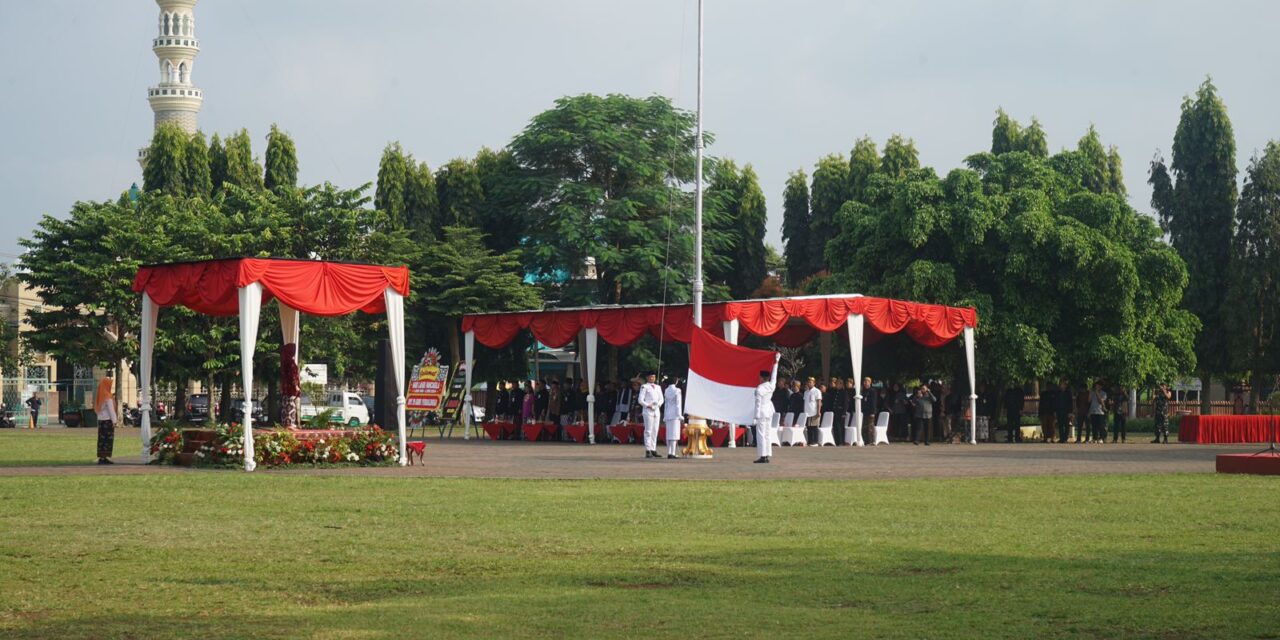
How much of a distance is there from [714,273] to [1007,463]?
1449 inches

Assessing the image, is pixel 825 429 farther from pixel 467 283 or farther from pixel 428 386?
pixel 467 283

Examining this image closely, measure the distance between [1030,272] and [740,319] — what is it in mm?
11224

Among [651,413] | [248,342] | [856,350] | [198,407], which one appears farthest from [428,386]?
[198,407]

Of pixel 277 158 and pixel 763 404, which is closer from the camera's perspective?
pixel 763 404

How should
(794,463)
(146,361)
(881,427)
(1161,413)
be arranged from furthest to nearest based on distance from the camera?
(1161,413) < (881,427) < (794,463) < (146,361)

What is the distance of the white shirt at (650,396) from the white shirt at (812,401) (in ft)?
26.0

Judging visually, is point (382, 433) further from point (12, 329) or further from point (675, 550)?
point (12, 329)

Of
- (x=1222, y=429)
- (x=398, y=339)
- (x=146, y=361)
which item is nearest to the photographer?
(x=398, y=339)

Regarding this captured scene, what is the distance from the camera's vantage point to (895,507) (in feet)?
53.7

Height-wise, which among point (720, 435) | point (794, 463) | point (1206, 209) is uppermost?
point (1206, 209)

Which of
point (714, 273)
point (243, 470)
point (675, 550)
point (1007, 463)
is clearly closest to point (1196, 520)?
point (675, 550)

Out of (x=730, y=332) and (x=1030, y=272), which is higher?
(x=1030, y=272)

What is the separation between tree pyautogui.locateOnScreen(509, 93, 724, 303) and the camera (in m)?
53.2

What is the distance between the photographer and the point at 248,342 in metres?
→ 23.0
